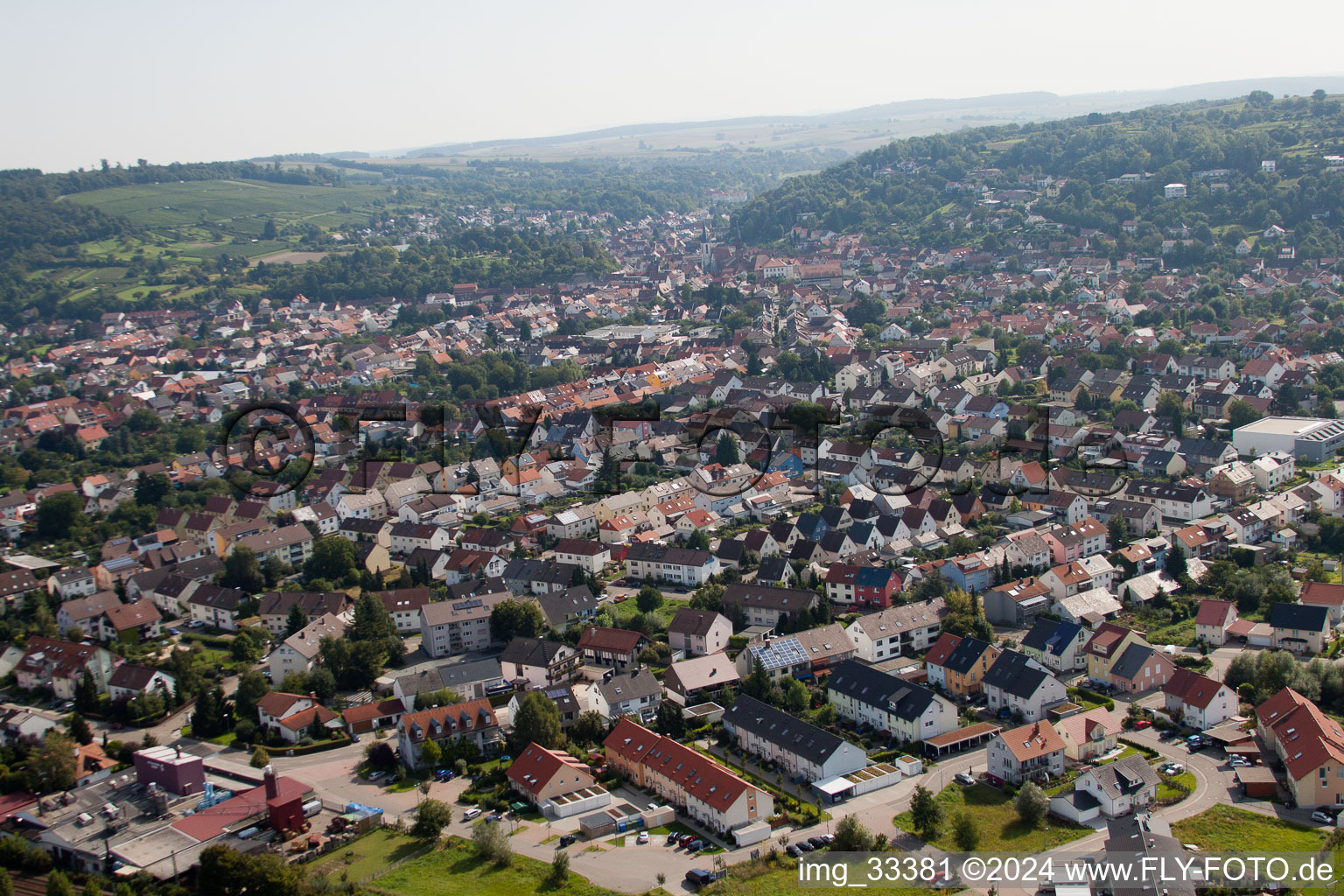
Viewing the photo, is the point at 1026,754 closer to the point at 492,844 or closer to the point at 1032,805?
the point at 1032,805

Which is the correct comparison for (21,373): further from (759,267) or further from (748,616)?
(748,616)

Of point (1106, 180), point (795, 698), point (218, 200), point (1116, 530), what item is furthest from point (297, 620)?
point (218, 200)

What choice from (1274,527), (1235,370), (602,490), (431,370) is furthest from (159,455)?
(1235,370)

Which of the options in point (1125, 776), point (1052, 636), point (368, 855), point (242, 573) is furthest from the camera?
point (242, 573)

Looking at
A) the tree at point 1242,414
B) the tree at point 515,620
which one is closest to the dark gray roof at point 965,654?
the tree at point 515,620

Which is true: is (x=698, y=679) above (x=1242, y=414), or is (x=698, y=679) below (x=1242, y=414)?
below

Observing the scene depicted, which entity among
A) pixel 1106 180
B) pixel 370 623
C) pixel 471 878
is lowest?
pixel 471 878

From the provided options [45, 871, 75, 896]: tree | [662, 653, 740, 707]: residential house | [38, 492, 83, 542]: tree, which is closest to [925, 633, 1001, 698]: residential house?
[662, 653, 740, 707]: residential house

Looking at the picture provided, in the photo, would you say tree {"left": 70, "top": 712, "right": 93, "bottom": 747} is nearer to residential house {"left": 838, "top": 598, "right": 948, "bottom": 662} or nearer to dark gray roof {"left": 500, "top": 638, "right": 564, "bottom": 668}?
dark gray roof {"left": 500, "top": 638, "right": 564, "bottom": 668}
